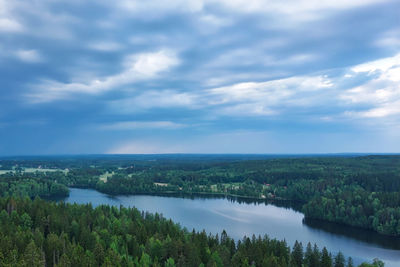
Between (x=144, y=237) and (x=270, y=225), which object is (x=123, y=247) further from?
(x=270, y=225)

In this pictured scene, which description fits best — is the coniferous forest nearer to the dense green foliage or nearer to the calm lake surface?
the dense green foliage

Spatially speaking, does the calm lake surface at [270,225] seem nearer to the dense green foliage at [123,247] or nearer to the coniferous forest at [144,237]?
the coniferous forest at [144,237]

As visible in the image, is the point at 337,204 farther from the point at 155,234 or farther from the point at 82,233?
the point at 82,233

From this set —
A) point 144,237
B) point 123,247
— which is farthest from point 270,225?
point 123,247

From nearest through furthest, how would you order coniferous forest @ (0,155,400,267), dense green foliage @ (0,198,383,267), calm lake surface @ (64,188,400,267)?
dense green foliage @ (0,198,383,267) < coniferous forest @ (0,155,400,267) < calm lake surface @ (64,188,400,267)

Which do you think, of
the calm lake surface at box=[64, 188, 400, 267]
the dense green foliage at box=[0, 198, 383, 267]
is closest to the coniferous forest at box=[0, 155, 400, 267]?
the dense green foliage at box=[0, 198, 383, 267]

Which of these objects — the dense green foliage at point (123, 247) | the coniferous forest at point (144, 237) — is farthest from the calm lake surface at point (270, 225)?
the dense green foliage at point (123, 247)
